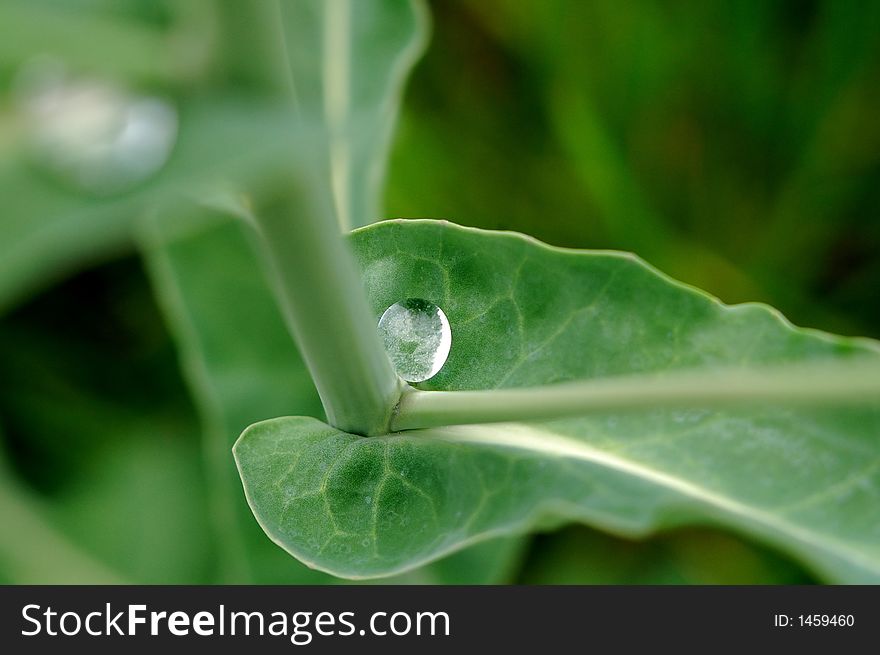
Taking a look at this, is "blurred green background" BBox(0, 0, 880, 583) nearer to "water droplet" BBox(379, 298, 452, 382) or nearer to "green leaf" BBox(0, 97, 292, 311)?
"water droplet" BBox(379, 298, 452, 382)

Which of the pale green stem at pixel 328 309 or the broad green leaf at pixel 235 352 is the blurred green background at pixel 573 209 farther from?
the pale green stem at pixel 328 309

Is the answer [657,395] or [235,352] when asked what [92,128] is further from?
[235,352]

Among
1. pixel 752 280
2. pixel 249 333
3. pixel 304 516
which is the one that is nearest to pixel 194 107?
pixel 304 516

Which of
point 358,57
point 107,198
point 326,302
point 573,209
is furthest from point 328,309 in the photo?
point 573,209

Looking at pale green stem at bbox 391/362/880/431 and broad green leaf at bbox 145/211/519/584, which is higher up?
broad green leaf at bbox 145/211/519/584

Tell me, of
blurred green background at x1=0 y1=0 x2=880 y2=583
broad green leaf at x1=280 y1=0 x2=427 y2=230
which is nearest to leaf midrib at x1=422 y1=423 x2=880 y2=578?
broad green leaf at x1=280 y1=0 x2=427 y2=230
